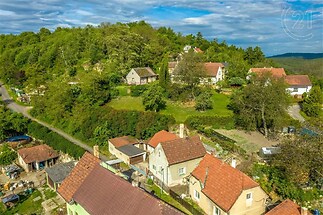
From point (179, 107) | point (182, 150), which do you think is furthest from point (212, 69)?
point (182, 150)

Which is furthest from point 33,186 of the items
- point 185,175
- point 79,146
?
point 185,175

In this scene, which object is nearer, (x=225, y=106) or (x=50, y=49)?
(x=225, y=106)

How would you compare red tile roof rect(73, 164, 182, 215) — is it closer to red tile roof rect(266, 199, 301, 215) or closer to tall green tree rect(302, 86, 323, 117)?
red tile roof rect(266, 199, 301, 215)

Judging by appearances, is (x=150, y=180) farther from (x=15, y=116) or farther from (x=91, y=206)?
(x=15, y=116)

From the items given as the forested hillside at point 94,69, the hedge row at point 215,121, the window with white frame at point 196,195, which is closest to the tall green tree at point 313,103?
the hedge row at point 215,121

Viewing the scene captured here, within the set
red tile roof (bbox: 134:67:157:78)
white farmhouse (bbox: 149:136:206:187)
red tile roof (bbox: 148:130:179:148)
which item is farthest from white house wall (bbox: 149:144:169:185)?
red tile roof (bbox: 134:67:157:78)

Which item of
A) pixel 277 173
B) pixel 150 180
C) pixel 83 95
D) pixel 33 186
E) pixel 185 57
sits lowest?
pixel 33 186

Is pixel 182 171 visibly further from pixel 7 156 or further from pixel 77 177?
pixel 7 156

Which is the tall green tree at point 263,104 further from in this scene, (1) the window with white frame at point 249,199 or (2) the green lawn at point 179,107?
(1) the window with white frame at point 249,199
